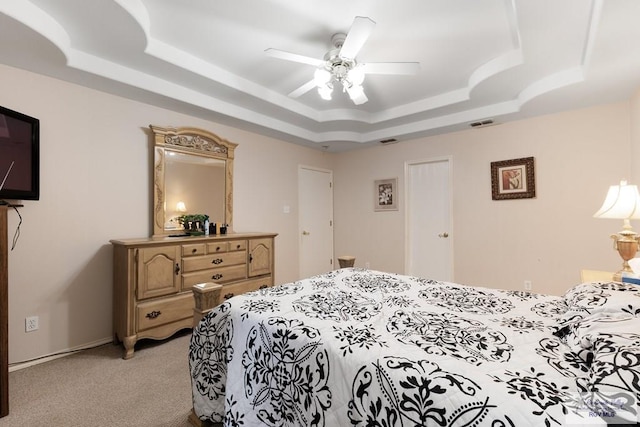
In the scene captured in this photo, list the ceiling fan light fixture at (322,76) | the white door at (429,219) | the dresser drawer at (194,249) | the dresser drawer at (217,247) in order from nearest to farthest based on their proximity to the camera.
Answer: the ceiling fan light fixture at (322,76), the dresser drawer at (194,249), the dresser drawer at (217,247), the white door at (429,219)

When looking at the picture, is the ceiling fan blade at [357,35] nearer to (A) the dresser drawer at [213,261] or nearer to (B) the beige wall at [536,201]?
(A) the dresser drawer at [213,261]

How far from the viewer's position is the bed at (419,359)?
2.42 ft

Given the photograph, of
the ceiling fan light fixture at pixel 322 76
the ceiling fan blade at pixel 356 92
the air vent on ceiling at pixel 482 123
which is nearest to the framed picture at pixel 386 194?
the air vent on ceiling at pixel 482 123

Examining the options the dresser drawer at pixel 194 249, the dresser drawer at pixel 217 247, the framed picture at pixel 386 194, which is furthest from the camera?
the framed picture at pixel 386 194

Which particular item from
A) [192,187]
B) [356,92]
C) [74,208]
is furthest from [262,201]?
[356,92]

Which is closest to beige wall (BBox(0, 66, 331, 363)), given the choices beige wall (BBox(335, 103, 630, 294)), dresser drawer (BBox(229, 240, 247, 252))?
dresser drawer (BBox(229, 240, 247, 252))

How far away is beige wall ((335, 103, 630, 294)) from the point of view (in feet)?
9.71

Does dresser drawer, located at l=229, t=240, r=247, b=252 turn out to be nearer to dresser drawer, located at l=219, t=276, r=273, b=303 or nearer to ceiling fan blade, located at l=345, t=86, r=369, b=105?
dresser drawer, located at l=219, t=276, r=273, b=303

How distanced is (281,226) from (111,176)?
2.24 m

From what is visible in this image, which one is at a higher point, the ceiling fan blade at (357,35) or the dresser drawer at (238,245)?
the ceiling fan blade at (357,35)

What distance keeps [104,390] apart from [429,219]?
13.3 ft

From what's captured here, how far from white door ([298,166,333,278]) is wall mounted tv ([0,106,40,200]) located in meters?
3.09

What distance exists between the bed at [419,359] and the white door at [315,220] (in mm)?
2954

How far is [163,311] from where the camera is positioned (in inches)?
100
